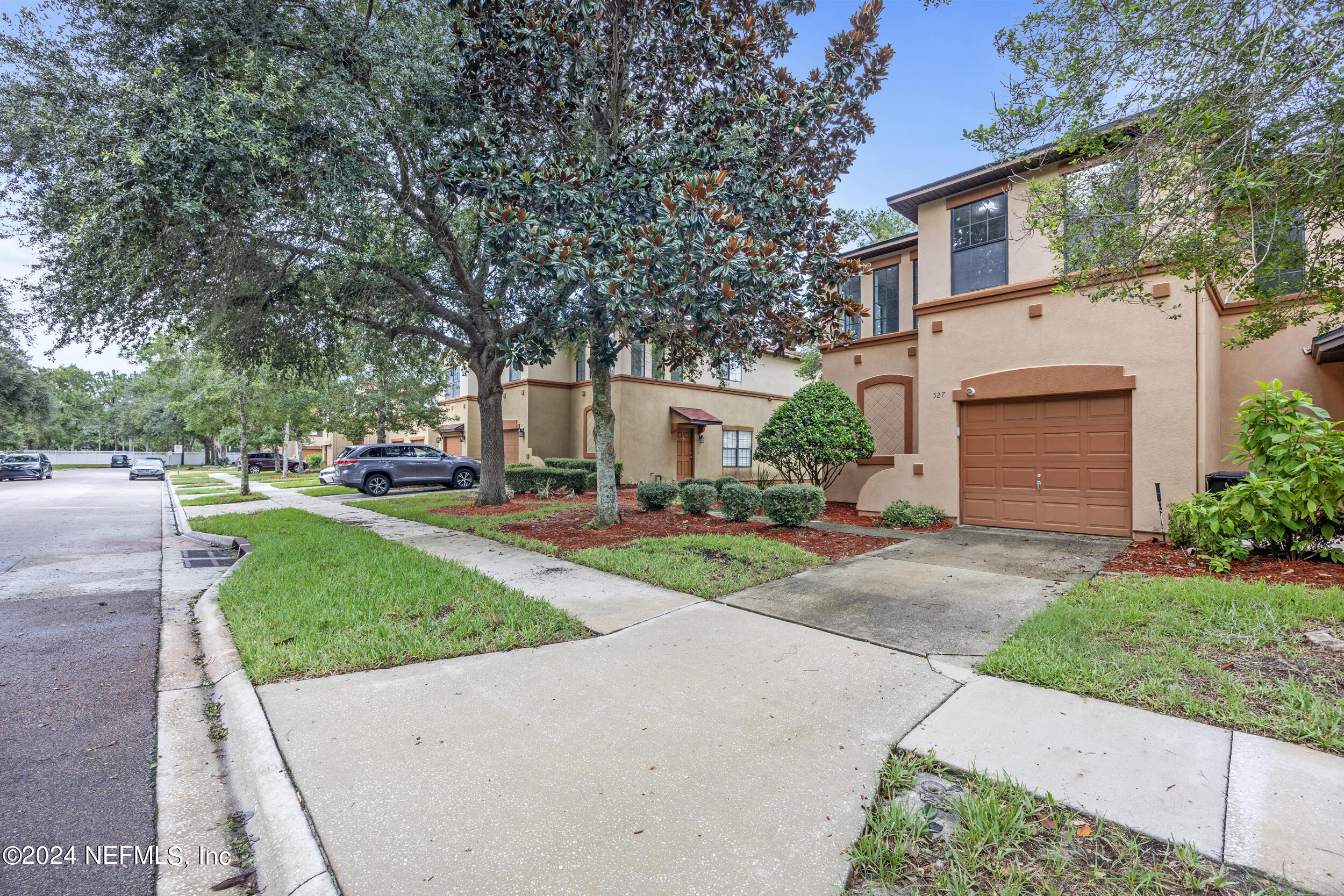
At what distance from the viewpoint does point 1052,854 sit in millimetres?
2107

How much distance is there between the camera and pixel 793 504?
9266 mm

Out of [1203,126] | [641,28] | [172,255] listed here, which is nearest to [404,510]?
[172,255]

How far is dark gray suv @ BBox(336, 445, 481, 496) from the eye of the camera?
1817cm

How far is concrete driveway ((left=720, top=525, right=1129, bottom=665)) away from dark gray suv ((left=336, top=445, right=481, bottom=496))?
14.1 meters

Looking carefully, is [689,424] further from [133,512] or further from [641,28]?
[133,512]

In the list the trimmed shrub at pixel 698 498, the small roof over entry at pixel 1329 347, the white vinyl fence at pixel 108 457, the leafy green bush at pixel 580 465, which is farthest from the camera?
the white vinyl fence at pixel 108 457

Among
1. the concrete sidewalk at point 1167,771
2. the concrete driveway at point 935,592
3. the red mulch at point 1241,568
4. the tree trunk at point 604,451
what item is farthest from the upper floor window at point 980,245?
the concrete sidewalk at point 1167,771

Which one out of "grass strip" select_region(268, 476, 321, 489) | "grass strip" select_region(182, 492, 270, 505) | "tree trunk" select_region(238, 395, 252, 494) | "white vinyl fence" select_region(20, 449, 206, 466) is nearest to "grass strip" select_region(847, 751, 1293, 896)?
"grass strip" select_region(182, 492, 270, 505)

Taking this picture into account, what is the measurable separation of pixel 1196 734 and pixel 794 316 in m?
7.17

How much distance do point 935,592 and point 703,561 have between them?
8.42ft

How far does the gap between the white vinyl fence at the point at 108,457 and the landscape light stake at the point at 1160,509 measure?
69.9m

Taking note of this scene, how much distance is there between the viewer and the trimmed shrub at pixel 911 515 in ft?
33.0

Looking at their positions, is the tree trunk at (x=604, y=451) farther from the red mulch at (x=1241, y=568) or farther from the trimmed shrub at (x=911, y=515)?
the red mulch at (x=1241, y=568)

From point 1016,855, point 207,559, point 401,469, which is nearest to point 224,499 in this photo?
point 401,469
